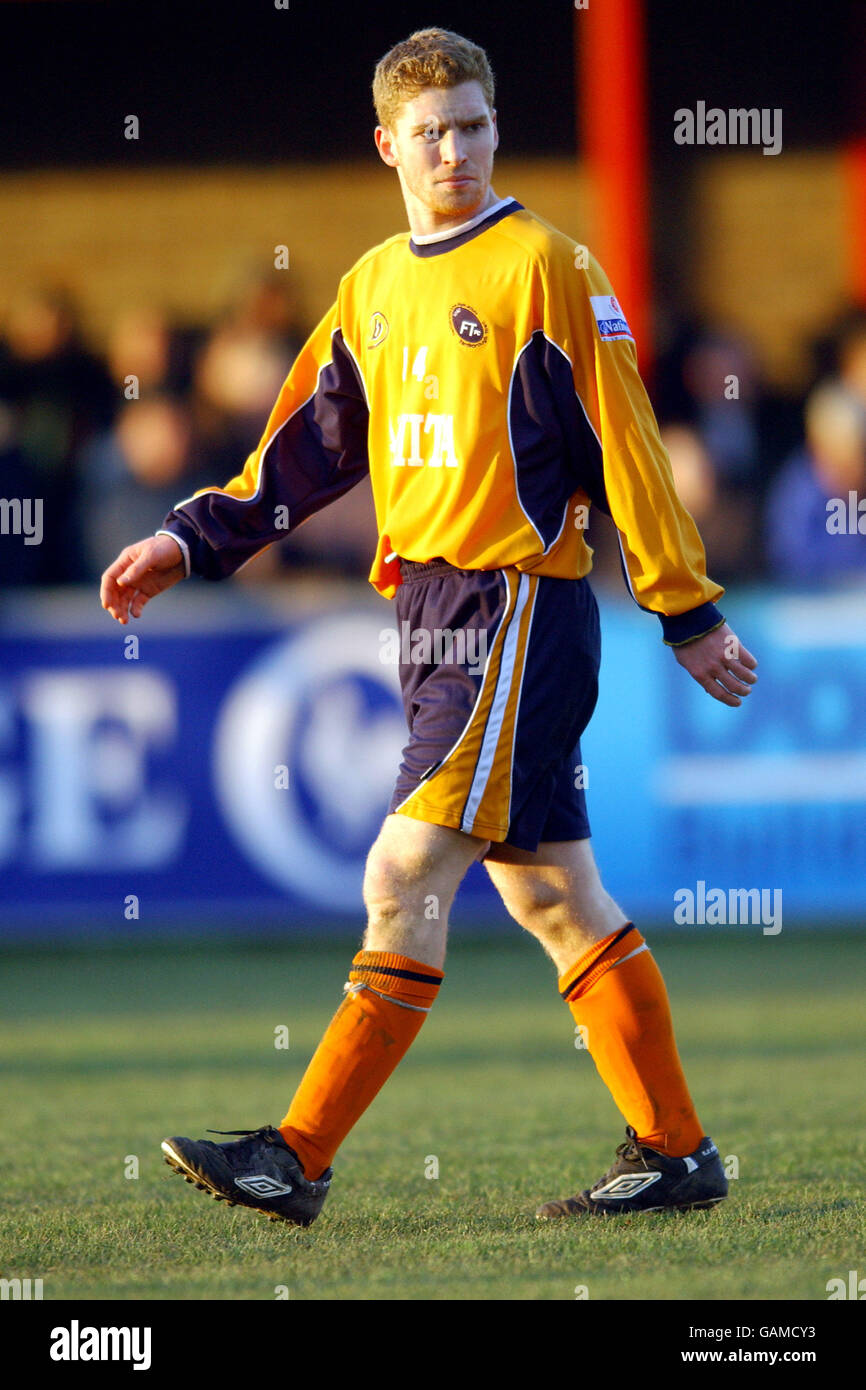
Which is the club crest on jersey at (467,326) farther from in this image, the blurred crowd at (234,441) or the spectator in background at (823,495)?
the spectator in background at (823,495)

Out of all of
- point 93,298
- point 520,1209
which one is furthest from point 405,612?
point 93,298

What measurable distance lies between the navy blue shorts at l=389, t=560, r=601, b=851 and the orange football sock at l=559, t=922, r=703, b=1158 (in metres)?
0.38

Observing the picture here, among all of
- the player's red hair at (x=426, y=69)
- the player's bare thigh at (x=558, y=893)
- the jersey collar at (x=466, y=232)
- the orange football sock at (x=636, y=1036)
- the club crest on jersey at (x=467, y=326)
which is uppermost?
the player's red hair at (x=426, y=69)

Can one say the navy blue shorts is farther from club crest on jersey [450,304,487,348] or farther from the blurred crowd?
the blurred crowd

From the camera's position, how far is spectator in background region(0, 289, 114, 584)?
9805mm

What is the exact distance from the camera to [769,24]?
13.4 m

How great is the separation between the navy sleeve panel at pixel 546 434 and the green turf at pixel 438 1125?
135 centimetres

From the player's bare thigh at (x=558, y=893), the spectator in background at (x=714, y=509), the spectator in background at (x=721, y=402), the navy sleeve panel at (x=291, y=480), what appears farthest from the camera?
the spectator in background at (x=721, y=402)

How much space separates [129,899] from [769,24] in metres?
8.05

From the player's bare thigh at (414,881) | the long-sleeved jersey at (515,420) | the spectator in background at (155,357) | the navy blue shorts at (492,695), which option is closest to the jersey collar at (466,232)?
the long-sleeved jersey at (515,420)

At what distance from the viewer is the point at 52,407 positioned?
395 inches

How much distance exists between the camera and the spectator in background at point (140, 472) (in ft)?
31.3

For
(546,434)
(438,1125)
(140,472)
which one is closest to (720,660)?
(546,434)

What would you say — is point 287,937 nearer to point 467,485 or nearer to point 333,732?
point 333,732
